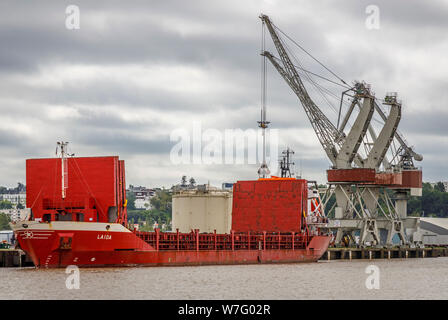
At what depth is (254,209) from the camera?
7225cm

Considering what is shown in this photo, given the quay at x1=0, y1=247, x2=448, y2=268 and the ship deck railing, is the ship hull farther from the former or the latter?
the quay at x1=0, y1=247, x2=448, y2=268

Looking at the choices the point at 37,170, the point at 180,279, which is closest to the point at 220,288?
the point at 180,279

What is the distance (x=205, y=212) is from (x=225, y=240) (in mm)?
14804

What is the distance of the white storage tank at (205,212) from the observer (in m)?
82.5

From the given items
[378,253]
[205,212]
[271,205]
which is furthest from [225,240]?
[378,253]

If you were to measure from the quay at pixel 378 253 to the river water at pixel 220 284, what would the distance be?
2127 cm

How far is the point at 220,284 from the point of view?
51219 millimetres

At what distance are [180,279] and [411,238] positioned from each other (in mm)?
52419

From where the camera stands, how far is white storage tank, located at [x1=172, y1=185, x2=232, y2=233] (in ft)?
271

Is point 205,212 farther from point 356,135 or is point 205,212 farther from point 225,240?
point 356,135

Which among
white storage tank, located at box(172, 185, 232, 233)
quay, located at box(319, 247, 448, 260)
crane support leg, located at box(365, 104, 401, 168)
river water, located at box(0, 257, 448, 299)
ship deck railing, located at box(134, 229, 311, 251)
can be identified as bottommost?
quay, located at box(319, 247, 448, 260)

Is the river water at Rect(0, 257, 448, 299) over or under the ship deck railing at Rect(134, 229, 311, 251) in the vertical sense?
under

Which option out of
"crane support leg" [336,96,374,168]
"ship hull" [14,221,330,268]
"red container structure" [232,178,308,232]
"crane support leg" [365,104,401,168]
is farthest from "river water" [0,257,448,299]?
"crane support leg" [365,104,401,168]

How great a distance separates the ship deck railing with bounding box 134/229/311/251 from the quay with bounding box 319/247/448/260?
1341 centimetres
